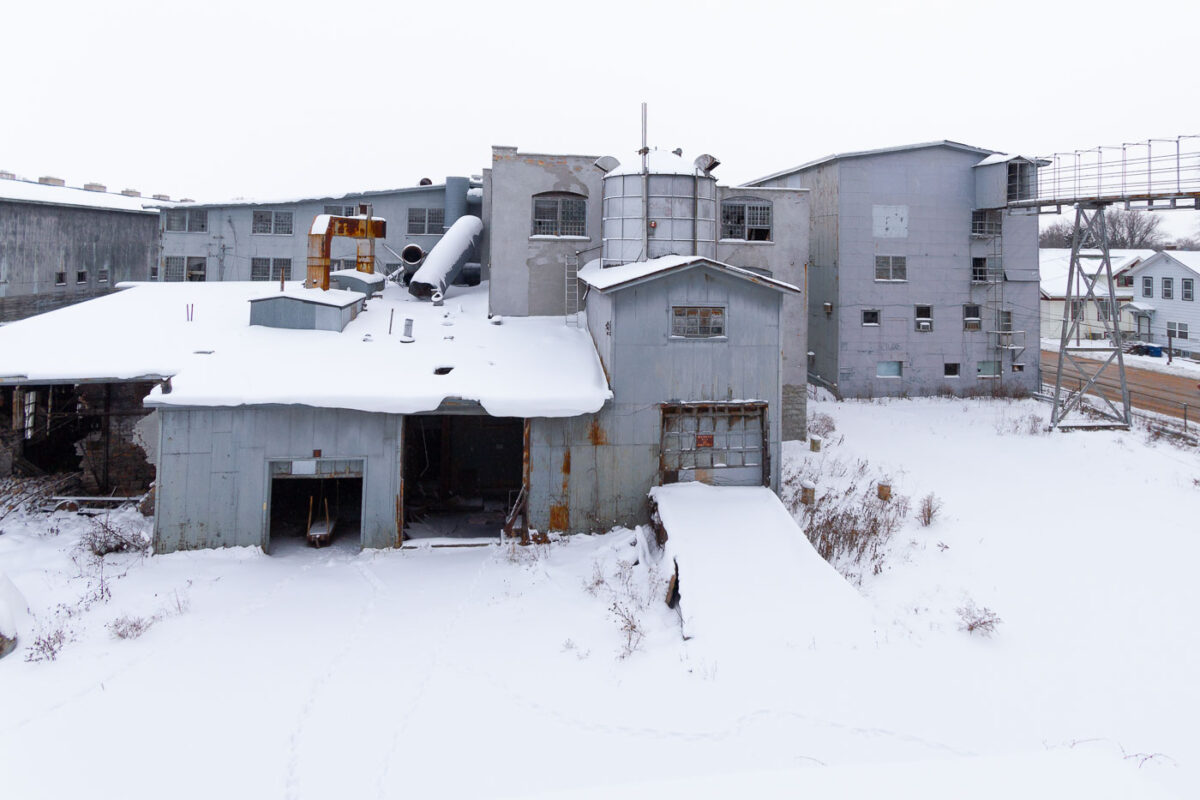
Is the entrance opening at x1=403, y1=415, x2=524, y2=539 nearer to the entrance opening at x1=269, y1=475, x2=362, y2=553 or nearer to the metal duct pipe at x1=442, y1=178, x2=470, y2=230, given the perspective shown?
the entrance opening at x1=269, y1=475, x2=362, y2=553

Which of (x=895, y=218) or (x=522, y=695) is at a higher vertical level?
(x=895, y=218)

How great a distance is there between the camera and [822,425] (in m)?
24.9

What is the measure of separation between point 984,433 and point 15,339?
90.8ft

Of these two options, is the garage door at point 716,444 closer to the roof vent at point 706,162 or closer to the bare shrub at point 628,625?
the bare shrub at point 628,625

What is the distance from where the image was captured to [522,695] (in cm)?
956

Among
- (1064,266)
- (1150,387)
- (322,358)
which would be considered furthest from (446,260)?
(1064,266)

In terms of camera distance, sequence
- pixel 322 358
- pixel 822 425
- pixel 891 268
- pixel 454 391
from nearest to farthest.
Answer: pixel 454 391 < pixel 322 358 < pixel 822 425 < pixel 891 268

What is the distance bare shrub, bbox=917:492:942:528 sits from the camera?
16.4 metres

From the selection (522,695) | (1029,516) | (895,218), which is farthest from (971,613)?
(895,218)

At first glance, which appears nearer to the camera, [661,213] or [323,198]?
[661,213]

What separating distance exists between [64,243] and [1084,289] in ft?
199

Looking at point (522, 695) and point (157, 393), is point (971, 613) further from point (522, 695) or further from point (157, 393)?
point (157, 393)

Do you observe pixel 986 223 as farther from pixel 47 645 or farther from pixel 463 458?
pixel 47 645

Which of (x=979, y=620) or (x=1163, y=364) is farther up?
(x=1163, y=364)
